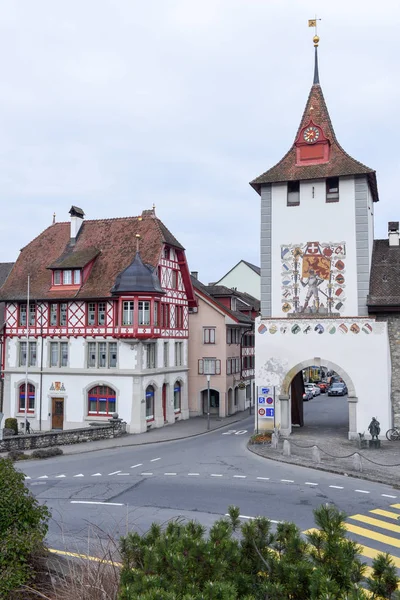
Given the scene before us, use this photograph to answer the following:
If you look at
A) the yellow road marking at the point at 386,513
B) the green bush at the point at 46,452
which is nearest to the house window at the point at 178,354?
the green bush at the point at 46,452

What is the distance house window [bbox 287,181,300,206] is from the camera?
29469 mm

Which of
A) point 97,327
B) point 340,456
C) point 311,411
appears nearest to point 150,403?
point 97,327

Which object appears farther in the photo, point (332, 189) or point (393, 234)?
point (393, 234)

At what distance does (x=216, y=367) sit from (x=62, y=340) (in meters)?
11.2

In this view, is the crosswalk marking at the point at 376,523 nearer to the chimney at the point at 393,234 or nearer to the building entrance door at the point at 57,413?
the chimney at the point at 393,234

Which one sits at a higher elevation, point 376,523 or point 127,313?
point 127,313

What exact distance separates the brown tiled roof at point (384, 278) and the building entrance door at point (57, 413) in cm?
1852

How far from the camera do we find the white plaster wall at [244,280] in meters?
65.6

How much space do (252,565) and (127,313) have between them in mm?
27409

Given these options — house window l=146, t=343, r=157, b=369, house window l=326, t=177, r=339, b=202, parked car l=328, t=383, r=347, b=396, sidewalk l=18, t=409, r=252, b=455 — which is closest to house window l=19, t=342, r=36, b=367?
house window l=146, t=343, r=157, b=369

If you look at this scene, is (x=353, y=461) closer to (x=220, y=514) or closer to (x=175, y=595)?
(x=220, y=514)

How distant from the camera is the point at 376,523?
46.4 feet

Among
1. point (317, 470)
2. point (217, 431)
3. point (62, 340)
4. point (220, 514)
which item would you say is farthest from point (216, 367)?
point (220, 514)

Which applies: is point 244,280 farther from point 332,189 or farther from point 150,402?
point 332,189
